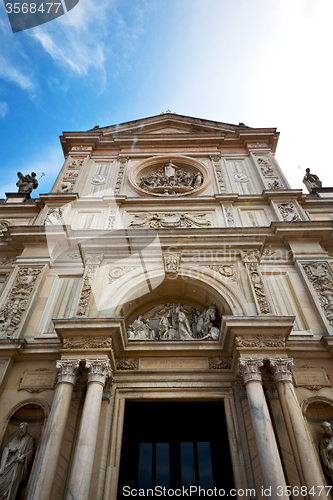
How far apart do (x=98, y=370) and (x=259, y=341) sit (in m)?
3.59

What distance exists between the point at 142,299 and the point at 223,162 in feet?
27.0

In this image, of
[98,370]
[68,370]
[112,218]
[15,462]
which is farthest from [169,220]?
[15,462]

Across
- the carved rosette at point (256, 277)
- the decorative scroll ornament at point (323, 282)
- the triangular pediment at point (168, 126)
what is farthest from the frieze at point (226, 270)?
the triangular pediment at point (168, 126)

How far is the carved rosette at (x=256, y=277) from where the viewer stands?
8633mm

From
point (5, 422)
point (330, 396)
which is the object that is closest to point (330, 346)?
point (330, 396)

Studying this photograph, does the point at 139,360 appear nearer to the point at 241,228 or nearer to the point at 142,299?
the point at 142,299

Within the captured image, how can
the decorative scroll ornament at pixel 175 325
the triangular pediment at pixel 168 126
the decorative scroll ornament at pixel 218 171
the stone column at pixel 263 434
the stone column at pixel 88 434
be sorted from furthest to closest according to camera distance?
the triangular pediment at pixel 168 126
the decorative scroll ornament at pixel 218 171
the decorative scroll ornament at pixel 175 325
the stone column at pixel 88 434
the stone column at pixel 263 434

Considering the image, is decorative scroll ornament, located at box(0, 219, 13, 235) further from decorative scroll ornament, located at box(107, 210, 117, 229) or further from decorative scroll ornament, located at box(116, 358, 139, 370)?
decorative scroll ornament, located at box(116, 358, 139, 370)

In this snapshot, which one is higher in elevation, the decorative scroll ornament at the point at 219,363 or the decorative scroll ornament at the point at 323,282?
the decorative scroll ornament at the point at 323,282

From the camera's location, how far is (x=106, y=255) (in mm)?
10234

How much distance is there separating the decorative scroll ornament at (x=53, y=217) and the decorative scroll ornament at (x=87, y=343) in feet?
16.8

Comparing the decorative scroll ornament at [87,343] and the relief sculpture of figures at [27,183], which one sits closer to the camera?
the decorative scroll ornament at [87,343]

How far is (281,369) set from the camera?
23.5ft

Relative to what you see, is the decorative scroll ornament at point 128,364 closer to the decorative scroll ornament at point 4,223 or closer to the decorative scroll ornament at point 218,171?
the decorative scroll ornament at point 4,223
